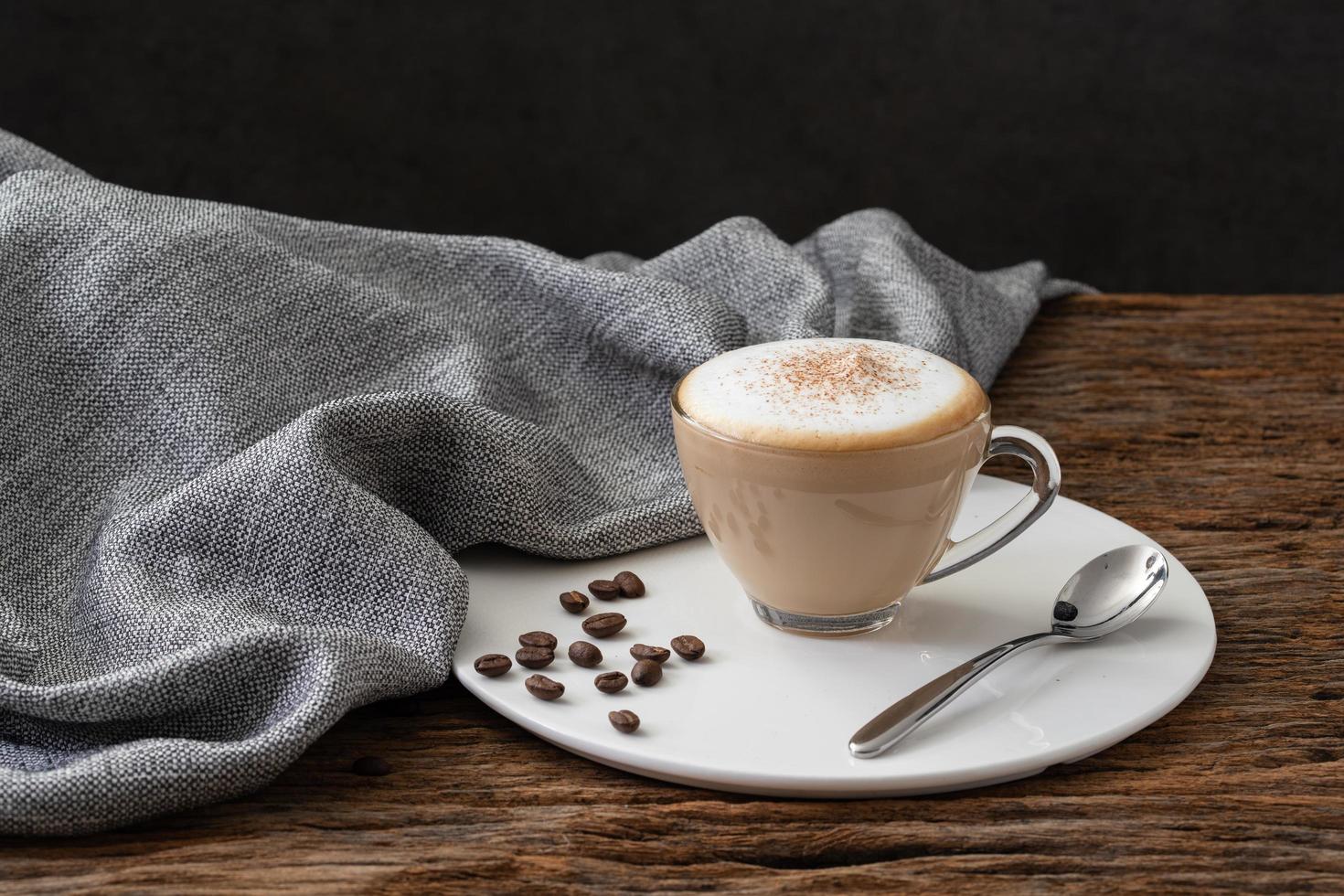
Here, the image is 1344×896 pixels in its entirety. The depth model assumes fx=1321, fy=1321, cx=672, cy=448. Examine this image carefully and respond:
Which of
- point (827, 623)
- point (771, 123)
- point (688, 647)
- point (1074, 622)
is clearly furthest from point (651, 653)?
point (771, 123)

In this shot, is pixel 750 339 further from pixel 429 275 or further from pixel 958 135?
pixel 958 135

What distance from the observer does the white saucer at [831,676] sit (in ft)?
2.39

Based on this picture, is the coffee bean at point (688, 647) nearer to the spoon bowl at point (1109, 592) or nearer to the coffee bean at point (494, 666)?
the coffee bean at point (494, 666)

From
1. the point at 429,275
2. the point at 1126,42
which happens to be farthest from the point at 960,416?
the point at 1126,42

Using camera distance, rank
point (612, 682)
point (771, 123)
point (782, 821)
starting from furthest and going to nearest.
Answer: point (771, 123) → point (612, 682) → point (782, 821)

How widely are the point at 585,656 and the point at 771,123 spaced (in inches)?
88.7

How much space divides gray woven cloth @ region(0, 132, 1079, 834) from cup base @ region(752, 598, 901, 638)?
0.16m

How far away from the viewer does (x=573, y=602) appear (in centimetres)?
92

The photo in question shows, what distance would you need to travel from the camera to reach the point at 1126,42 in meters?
2.93

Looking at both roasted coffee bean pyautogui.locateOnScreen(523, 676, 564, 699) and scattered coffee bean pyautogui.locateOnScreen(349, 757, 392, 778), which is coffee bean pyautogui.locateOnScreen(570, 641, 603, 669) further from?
scattered coffee bean pyautogui.locateOnScreen(349, 757, 392, 778)

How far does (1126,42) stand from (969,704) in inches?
99.5

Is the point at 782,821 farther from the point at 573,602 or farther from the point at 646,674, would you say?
the point at 573,602

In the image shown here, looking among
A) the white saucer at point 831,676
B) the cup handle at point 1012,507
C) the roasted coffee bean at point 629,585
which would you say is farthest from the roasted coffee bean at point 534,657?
the cup handle at point 1012,507

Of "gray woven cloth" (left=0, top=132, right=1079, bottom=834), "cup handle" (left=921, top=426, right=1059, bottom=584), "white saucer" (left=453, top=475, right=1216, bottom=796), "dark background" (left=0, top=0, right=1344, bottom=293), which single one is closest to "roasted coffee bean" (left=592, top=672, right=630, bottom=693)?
"white saucer" (left=453, top=475, right=1216, bottom=796)
